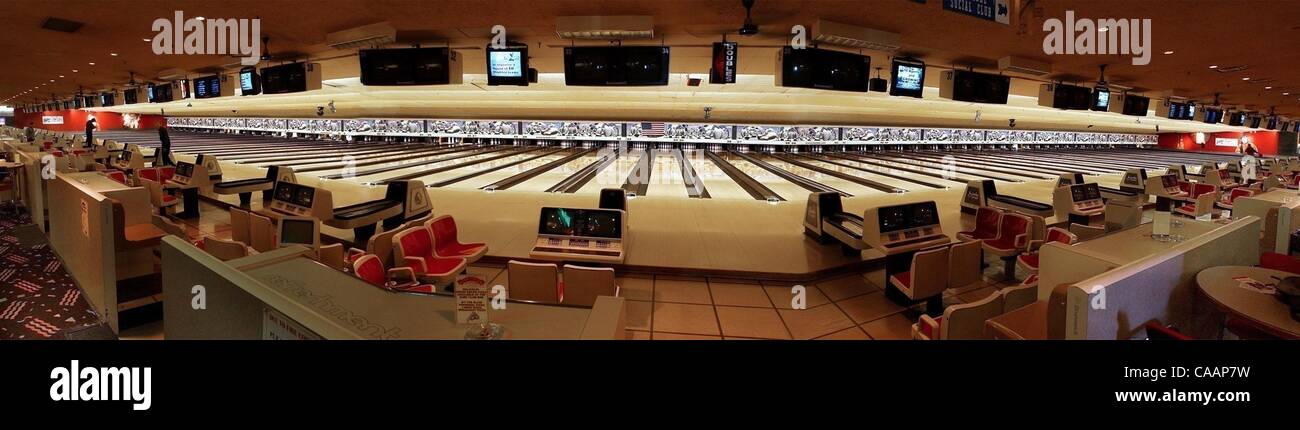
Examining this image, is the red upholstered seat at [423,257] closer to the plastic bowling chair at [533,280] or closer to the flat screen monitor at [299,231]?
the flat screen monitor at [299,231]

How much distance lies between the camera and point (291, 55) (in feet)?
21.0

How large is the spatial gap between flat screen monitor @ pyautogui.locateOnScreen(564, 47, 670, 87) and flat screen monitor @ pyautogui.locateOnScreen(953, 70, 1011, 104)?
390 centimetres

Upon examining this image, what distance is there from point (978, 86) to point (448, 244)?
634cm

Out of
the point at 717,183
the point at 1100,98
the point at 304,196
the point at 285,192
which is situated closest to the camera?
the point at 304,196

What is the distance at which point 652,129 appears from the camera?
818 inches

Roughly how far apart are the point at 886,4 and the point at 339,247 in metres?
4.17

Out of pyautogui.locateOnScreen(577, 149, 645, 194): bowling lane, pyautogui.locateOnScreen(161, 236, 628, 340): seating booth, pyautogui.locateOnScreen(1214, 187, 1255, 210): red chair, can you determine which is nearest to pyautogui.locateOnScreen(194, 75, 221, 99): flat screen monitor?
pyautogui.locateOnScreen(577, 149, 645, 194): bowling lane

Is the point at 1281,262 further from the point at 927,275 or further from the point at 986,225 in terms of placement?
the point at 986,225

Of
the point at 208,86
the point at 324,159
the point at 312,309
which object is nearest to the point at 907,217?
the point at 312,309

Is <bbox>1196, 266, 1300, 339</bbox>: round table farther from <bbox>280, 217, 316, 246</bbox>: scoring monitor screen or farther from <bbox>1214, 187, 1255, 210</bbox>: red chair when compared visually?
<bbox>1214, 187, 1255, 210</bbox>: red chair
